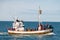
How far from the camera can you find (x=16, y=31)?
78.4 m

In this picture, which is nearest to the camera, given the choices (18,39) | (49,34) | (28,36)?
(18,39)

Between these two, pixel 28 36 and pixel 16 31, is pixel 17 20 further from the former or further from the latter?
pixel 28 36

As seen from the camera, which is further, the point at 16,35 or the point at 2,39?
the point at 16,35

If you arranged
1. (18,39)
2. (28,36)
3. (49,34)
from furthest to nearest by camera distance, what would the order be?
(49,34) → (28,36) → (18,39)

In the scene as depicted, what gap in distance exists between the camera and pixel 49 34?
78375mm

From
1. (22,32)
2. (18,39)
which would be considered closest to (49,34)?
(22,32)

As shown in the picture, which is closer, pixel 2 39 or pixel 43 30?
pixel 2 39

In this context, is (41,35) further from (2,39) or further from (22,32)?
(2,39)

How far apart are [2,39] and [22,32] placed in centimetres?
1013

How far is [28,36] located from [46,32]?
5.62 meters

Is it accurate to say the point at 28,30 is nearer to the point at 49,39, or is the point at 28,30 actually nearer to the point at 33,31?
the point at 33,31

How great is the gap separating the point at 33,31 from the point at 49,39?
25.5ft

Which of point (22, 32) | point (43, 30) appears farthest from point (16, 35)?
point (43, 30)

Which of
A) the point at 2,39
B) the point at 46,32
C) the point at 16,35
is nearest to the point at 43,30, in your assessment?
the point at 46,32
